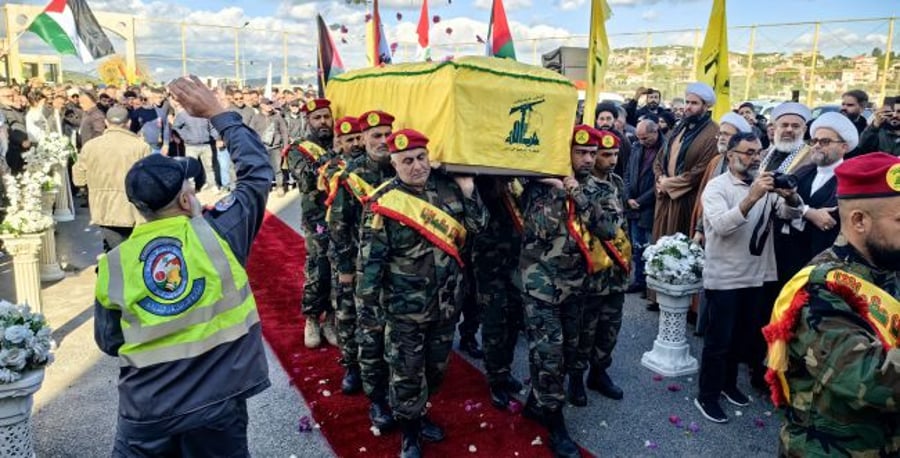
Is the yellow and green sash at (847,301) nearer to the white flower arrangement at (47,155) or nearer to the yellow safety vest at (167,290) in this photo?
the yellow safety vest at (167,290)

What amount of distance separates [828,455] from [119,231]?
6078 millimetres

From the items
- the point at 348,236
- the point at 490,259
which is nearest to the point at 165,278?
the point at 348,236

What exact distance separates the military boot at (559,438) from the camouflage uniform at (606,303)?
627 mm

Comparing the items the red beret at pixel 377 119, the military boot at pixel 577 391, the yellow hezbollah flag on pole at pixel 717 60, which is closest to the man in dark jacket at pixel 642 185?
the yellow hezbollah flag on pole at pixel 717 60

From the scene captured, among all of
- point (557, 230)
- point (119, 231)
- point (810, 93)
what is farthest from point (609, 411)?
point (810, 93)

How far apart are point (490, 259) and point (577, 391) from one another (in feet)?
3.75

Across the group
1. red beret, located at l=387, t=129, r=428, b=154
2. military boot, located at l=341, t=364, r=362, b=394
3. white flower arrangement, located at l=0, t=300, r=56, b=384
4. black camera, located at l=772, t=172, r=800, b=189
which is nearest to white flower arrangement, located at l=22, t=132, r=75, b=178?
white flower arrangement, located at l=0, t=300, r=56, b=384

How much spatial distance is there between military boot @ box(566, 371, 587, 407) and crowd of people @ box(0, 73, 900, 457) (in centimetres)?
1

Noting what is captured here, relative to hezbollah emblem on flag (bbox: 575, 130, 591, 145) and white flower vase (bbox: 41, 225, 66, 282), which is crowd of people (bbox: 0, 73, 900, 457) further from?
white flower vase (bbox: 41, 225, 66, 282)

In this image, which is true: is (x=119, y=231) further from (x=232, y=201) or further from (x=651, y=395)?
(x=651, y=395)

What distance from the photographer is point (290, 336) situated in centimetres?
595

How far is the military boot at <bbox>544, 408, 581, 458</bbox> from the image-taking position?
12.7 feet

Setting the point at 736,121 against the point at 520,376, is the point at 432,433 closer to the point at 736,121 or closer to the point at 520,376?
the point at 520,376

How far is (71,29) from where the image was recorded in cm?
773
